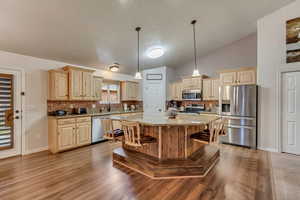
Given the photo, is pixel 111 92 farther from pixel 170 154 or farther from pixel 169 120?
pixel 170 154

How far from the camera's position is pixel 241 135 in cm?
436

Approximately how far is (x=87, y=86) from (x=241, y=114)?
15.2 feet

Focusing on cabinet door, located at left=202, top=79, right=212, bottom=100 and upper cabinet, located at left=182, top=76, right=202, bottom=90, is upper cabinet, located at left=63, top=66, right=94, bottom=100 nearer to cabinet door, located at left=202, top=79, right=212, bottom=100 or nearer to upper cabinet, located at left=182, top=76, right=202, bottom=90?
upper cabinet, located at left=182, top=76, right=202, bottom=90

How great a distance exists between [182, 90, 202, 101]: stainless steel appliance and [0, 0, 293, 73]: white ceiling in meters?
1.69

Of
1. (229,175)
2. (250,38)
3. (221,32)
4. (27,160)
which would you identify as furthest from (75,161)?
(250,38)

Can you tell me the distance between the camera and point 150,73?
6801mm

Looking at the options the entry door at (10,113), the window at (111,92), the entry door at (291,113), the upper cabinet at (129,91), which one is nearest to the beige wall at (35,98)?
the entry door at (10,113)

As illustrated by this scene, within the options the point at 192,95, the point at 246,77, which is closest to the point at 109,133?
the point at 192,95

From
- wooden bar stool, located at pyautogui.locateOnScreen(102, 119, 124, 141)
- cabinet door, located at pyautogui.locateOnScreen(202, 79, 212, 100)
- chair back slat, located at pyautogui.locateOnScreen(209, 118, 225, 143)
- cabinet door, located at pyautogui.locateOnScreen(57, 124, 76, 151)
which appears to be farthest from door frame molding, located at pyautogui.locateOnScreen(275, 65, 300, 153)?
cabinet door, located at pyautogui.locateOnScreen(57, 124, 76, 151)

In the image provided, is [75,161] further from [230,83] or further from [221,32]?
[221,32]

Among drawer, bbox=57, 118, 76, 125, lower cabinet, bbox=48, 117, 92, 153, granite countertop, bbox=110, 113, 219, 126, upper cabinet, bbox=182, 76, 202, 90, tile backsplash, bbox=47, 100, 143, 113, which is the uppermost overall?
upper cabinet, bbox=182, 76, 202, 90

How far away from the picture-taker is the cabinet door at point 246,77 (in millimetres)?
4422

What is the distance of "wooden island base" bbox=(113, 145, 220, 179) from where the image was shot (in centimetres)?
267

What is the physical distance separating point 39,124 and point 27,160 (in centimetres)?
98
